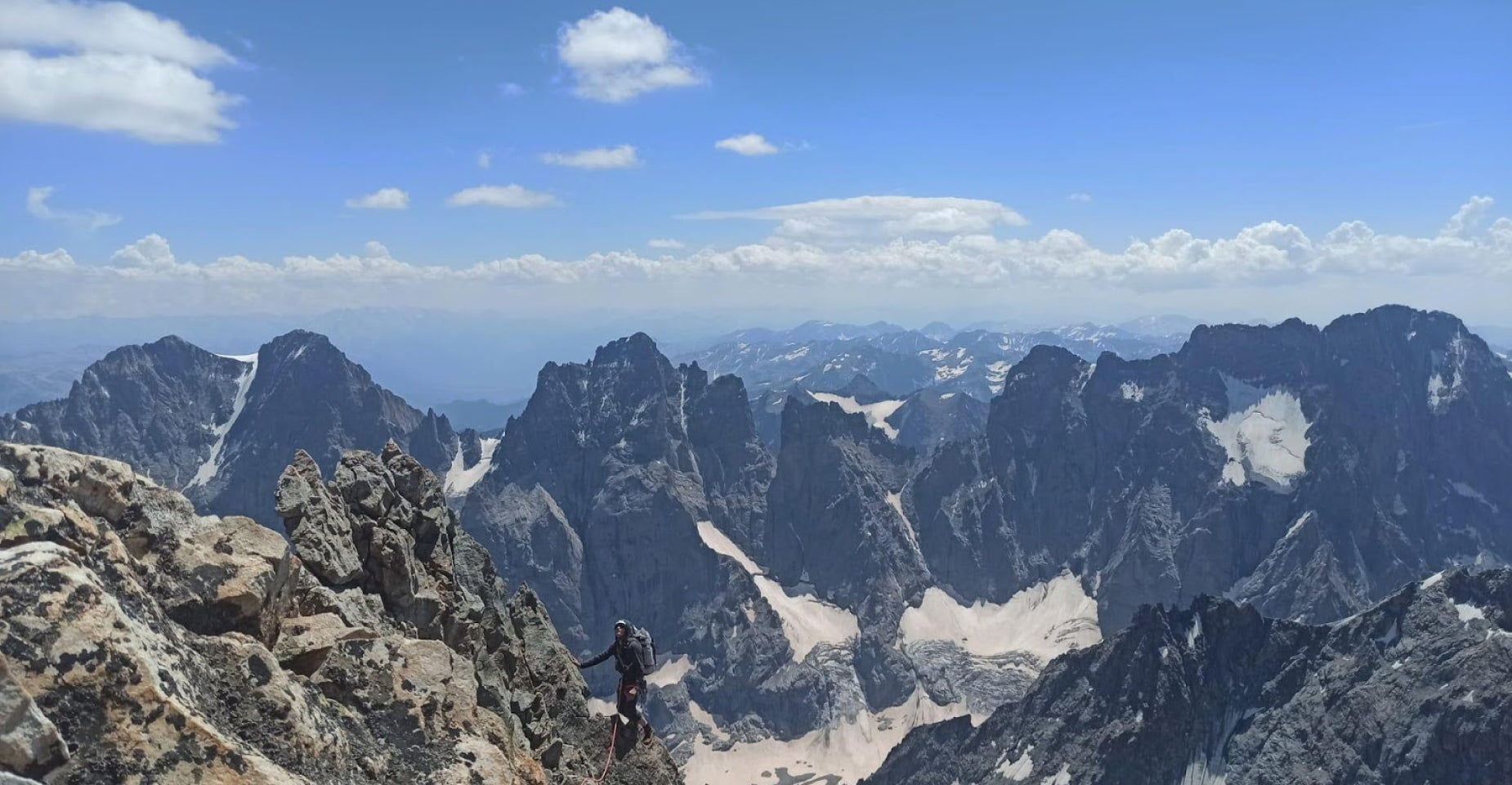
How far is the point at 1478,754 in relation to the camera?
12088 cm

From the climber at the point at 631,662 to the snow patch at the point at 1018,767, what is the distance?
139 m

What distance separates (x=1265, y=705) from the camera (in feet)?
496

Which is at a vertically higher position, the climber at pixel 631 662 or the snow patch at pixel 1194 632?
the climber at pixel 631 662

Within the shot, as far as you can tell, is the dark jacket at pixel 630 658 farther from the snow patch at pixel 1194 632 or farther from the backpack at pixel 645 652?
the snow patch at pixel 1194 632

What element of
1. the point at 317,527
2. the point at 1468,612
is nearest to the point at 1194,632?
the point at 1468,612

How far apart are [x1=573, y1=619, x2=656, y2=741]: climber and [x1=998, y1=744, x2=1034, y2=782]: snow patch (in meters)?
139

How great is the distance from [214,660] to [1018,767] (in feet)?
526

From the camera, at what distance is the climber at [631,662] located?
107ft

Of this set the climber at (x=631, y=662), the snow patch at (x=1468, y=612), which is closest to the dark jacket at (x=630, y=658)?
the climber at (x=631, y=662)

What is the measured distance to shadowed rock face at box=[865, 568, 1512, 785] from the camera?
4966 inches

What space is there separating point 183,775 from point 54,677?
244cm

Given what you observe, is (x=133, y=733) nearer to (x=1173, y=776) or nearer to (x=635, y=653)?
(x=635, y=653)

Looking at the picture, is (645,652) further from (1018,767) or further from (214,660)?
(1018,767)

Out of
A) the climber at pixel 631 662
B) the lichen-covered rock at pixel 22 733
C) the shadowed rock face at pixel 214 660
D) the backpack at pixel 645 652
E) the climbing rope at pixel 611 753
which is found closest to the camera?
the lichen-covered rock at pixel 22 733
